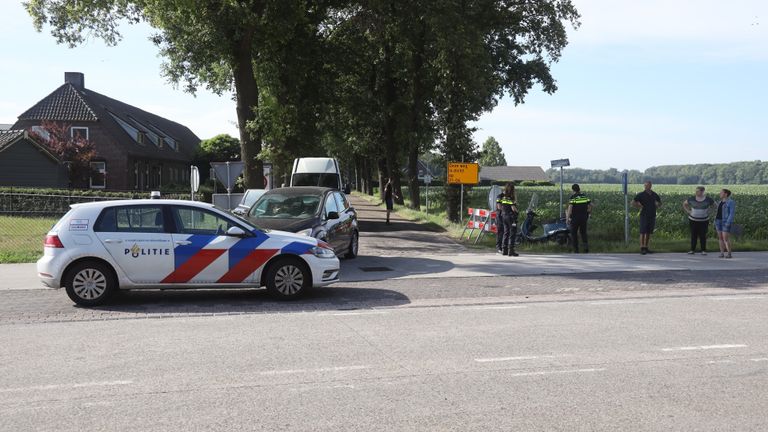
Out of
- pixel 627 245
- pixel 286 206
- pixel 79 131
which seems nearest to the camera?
pixel 286 206

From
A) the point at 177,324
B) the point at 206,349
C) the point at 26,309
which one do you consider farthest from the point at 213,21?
the point at 206,349

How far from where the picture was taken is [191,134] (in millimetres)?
74000

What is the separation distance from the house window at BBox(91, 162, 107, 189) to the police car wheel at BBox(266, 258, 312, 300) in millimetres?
41018

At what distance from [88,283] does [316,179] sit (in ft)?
60.0

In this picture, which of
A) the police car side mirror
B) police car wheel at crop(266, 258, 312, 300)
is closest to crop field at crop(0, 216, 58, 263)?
the police car side mirror

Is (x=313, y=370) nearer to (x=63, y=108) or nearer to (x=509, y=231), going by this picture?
(x=509, y=231)

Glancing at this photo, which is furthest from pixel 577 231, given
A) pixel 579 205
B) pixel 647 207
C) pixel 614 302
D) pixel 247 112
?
pixel 247 112

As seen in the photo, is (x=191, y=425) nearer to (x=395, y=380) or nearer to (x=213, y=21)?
(x=395, y=380)

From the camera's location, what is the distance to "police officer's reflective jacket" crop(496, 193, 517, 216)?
618 inches

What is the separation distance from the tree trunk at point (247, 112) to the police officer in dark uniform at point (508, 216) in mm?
8698

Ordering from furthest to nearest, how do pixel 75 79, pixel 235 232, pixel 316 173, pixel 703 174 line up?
1. pixel 703 174
2. pixel 75 79
3. pixel 316 173
4. pixel 235 232

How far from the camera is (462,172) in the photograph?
24.1 meters

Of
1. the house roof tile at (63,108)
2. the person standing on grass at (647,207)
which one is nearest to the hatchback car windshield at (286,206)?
the person standing on grass at (647,207)

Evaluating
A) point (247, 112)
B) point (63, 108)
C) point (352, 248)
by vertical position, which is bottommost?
point (352, 248)
